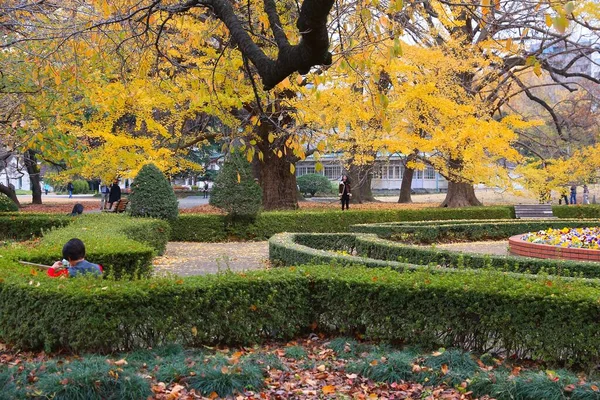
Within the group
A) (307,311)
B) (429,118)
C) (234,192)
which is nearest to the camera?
(307,311)

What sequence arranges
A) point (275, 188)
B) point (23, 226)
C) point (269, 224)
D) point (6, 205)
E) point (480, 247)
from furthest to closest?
point (275, 188)
point (6, 205)
point (269, 224)
point (480, 247)
point (23, 226)

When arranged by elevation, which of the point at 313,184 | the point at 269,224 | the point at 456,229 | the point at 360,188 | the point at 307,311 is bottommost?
the point at 307,311

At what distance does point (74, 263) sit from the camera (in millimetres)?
5871

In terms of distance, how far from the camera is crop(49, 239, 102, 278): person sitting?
18.9 feet

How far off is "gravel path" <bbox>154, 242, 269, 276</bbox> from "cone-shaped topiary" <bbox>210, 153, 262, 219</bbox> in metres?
0.94

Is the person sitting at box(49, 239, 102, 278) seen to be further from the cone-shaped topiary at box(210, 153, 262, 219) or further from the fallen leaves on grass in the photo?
the cone-shaped topiary at box(210, 153, 262, 219)

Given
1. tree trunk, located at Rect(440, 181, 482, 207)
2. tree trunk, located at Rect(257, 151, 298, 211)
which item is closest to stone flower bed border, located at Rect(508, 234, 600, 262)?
tree trunk, located at Rect(257, 151, 298, 211)

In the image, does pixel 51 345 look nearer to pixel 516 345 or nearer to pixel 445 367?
pixel 445 367

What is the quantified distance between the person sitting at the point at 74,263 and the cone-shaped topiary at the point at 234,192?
9932 millimetres

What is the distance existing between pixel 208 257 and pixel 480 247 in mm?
6373

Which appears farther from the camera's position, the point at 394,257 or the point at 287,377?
the point at 394,257

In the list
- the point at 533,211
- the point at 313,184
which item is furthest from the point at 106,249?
the point at 313,184

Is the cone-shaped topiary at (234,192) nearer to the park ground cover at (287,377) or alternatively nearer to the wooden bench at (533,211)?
the wooden bench at (533,211)

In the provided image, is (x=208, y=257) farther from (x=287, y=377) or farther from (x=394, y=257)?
(x=287, y=377)
